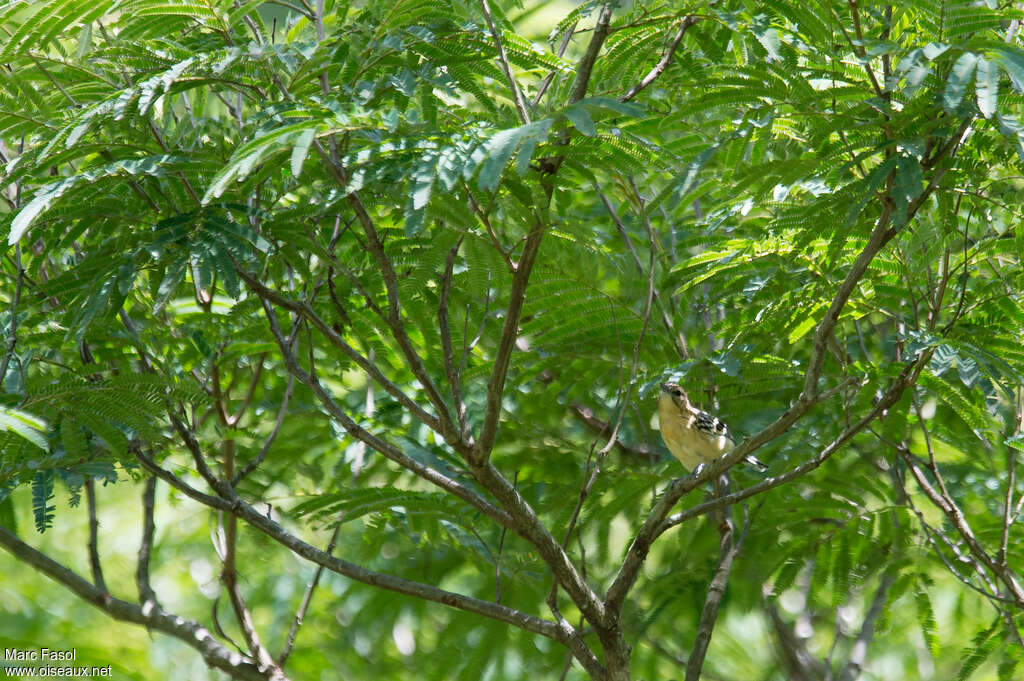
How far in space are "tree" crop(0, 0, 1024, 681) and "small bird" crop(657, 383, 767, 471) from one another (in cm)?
18

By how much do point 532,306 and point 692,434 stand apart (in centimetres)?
114

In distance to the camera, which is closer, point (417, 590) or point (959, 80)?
point (959, 80)

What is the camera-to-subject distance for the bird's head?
529cm

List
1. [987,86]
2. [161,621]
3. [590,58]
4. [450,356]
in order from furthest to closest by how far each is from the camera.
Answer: [161,621] < [450,356] < [590,58] < [987,86]

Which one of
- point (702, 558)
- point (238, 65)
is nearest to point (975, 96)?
point (238, 65)

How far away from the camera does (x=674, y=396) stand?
535 cm

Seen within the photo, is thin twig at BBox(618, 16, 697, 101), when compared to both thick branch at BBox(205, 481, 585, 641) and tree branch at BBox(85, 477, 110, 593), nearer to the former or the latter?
thick branch at BBox(205, 481, 585, 641)

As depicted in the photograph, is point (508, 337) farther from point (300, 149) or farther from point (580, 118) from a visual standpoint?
point (300, 149)

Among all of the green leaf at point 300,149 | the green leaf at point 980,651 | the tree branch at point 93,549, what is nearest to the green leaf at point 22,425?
the green leaf at point 300,149

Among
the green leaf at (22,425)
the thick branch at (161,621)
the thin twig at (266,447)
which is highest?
the thin twig at (266,447)

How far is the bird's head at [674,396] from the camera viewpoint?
5289 mm

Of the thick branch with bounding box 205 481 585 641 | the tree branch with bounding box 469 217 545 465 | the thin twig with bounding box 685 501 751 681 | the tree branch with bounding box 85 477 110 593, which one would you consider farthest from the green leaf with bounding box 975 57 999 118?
the tree branch with bounding box 85 477 110 593

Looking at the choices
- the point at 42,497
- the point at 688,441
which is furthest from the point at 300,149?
the point at 688,441

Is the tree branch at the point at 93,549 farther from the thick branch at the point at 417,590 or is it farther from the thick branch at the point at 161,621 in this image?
the thick branch at the point at 417,590
